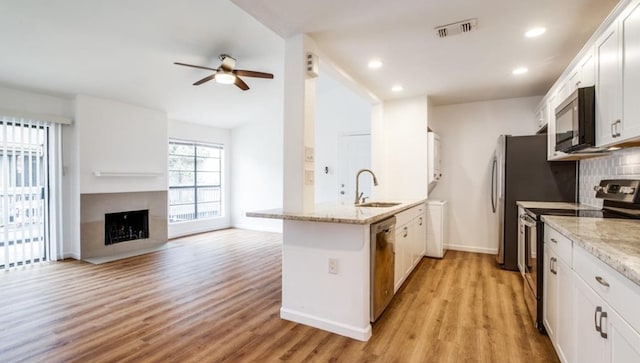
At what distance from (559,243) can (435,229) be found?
8.82 feet

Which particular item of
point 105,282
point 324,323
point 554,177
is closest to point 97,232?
point 105,282

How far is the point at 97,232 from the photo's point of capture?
190 inches

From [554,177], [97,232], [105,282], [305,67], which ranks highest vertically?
[305,67]

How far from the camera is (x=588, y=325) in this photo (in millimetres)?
1430

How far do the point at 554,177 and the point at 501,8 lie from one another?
243cm

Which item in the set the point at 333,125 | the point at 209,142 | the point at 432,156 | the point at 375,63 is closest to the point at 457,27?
the point at 375,63

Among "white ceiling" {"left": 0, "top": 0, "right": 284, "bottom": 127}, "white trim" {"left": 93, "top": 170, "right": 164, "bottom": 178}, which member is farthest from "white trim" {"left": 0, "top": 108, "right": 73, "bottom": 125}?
"white trim" {"left": 93, "top": 170, "right": 164, "bottom": 178}

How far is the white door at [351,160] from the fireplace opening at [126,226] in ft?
12.1

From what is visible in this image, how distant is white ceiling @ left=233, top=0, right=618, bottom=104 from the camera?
2256mm

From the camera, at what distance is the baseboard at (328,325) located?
7.64 ft

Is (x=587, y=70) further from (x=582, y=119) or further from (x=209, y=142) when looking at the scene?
(x=209, y=142)

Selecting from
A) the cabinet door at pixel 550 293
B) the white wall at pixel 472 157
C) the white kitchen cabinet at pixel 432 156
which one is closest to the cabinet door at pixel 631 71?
the cabinet door at pixel 550 293

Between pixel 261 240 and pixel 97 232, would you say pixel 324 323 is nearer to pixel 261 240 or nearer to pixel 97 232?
pixel 261 240

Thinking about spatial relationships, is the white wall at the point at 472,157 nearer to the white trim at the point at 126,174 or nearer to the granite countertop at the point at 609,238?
the granite countertop at the point at 609,238
